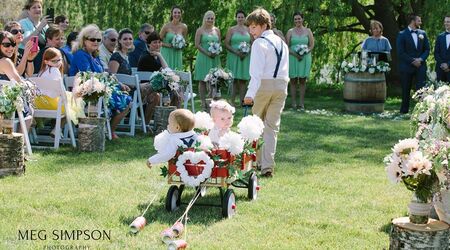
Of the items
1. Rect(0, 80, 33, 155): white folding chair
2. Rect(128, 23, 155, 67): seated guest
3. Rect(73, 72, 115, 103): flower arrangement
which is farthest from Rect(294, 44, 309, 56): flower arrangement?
Rect(0, 80, 33, 155): white folding chair

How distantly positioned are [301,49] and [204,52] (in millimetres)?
1871

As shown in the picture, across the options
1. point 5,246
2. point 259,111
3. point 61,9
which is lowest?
point 5,246

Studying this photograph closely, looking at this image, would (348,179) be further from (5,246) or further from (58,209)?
(5,246)

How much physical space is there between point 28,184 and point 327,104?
32.0 feet

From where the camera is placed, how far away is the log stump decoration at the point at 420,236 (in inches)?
194

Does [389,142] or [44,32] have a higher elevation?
[44,32]

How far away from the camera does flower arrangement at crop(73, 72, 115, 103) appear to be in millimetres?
9383

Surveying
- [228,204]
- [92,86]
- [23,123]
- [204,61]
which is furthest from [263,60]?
[204,61]

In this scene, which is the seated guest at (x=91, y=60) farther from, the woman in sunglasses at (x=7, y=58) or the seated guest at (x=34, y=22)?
the woman in sunglasses at (x=7, y=58)

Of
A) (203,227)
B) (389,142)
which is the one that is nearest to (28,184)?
(203,227)

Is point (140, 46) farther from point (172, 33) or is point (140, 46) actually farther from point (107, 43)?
point (172, 33)

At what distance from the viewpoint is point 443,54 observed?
1435 cm

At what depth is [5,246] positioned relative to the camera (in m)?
5.41

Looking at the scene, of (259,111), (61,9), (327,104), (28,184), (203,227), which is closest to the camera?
(203,227)
